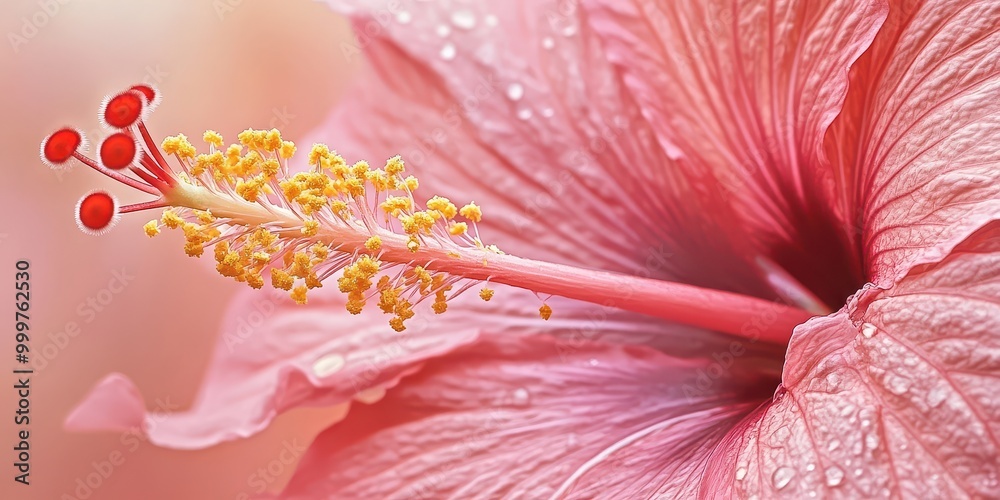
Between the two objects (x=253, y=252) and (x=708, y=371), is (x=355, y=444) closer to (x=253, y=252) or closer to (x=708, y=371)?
(x=253, y=252)

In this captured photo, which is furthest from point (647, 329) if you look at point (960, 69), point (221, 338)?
point (221, 338)

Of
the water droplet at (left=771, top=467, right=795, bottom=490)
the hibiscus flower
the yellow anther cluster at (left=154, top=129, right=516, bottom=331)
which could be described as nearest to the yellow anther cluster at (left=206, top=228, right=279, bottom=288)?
the yellow anther cluster at (left=154, top=129, right=516, bottom=331)

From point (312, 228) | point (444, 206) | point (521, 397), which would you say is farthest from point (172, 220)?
point (521, 397)

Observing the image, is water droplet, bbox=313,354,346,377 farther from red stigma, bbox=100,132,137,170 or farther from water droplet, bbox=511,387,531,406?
red stigma, bbox=100,132,137,170

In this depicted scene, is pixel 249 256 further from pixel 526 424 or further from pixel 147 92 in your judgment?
pixel 526 424

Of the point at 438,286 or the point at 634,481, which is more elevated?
the point at 438,286

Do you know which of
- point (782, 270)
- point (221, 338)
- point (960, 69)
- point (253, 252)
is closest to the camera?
point (960, 69)

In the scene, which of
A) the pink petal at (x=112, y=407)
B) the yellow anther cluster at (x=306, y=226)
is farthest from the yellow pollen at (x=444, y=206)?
the pink petal at (x=112, y=407)
